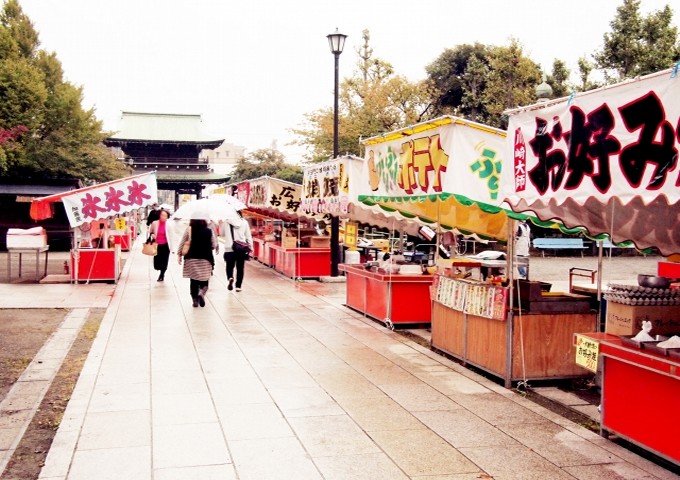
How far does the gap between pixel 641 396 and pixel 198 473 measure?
3.28m

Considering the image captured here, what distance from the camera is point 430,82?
36750mm

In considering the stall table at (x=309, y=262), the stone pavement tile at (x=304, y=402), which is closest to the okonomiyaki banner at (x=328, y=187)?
the stall table at (x=309, y=262)

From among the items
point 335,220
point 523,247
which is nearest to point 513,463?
point 523,247

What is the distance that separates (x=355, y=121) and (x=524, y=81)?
8.50 meters

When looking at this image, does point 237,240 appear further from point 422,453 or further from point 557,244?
point 557,244

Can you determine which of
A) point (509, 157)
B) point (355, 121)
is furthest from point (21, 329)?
point (355, 121)

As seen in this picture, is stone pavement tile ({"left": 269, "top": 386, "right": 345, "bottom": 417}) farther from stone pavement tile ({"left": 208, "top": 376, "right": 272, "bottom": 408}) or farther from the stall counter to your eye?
the stall counter

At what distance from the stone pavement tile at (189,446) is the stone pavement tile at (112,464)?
10 cm

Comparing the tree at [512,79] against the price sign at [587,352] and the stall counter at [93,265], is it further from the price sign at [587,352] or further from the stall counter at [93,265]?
the price sign at [587,352]

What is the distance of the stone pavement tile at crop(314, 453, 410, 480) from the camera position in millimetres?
4492

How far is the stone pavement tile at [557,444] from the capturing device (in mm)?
4848

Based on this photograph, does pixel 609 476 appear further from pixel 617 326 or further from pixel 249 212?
pixel 249 212

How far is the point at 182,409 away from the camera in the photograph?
600cm

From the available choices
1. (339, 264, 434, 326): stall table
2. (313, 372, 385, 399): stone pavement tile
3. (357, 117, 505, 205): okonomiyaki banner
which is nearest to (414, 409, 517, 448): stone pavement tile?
(313, 372, 385, 399): stone pavement tile
